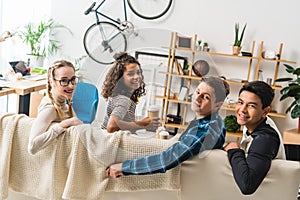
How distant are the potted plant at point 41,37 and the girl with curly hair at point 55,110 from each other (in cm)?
297

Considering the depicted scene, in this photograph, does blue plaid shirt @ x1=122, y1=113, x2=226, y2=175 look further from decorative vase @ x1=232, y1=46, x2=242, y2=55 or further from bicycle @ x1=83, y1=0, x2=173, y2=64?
bicycle @ x1=83, y1=0, x2=173, y2=64

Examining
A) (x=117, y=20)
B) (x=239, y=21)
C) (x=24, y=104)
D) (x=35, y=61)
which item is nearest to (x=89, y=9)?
(x=117, y=20)

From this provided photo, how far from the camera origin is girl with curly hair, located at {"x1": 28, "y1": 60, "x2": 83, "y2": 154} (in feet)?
5.73

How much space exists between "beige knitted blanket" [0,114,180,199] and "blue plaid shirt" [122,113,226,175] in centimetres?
4

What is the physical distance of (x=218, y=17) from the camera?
4605mm

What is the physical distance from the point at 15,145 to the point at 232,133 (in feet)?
9.58

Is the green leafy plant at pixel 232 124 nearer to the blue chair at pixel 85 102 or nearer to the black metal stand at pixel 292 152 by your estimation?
the black metal stand at pixel 292 152

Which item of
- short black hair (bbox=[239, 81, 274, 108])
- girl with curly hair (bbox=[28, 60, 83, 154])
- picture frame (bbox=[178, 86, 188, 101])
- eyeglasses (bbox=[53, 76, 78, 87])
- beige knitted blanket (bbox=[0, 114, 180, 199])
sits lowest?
beige knitted blanket (bbox=[0, 114, 180, 199])

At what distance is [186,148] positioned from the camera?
1.64 m

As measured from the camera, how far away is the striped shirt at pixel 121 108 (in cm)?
155

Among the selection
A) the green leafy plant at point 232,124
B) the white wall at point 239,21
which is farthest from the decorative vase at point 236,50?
the green leafy plant at point 232,124

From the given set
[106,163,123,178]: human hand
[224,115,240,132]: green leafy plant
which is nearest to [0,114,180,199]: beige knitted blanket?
[106,163,123,178]: human hand

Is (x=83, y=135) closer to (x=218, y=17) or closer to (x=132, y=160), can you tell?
(x=132, y=160)

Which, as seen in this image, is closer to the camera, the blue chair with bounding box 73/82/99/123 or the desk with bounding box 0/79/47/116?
the blue chair with bounding box 73/82/99/123
